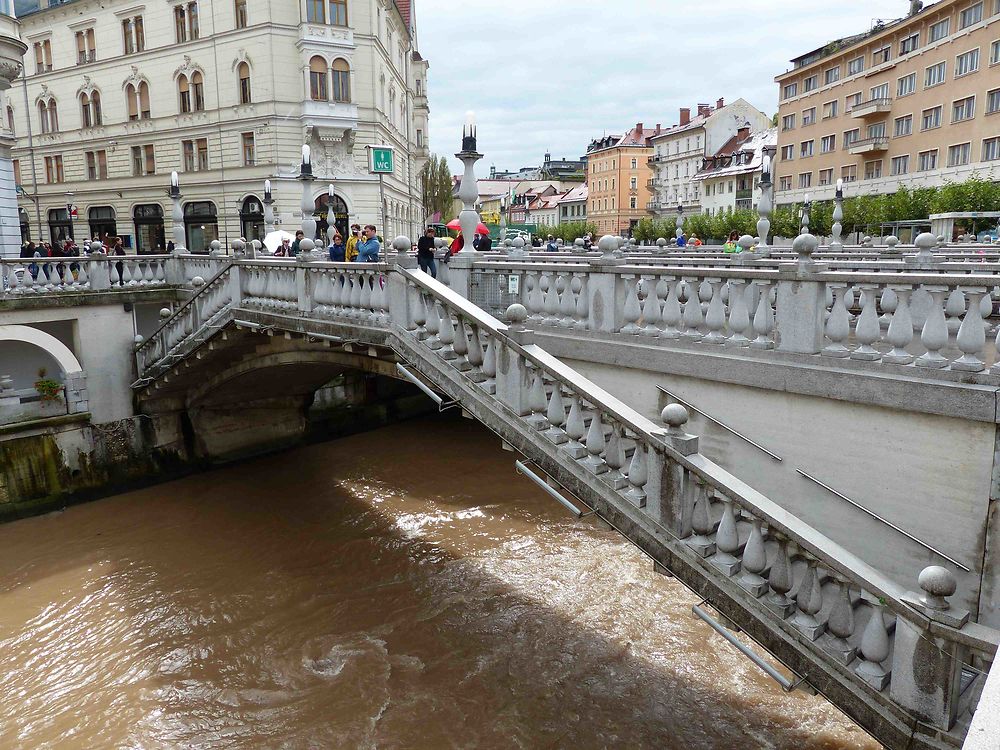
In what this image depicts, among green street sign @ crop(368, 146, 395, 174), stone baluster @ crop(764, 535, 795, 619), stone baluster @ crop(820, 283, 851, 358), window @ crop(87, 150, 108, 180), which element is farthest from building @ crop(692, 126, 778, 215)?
stone baluster @ crop(764, 535, 795, 619)

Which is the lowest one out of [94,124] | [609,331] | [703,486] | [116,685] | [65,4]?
[116,685]

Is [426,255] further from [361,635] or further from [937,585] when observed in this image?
[937,585]

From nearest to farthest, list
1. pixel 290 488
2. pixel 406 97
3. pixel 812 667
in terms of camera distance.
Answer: pixel 812 667 → pixel 290 488 → pixel 406 97

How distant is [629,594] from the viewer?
40.0 ft

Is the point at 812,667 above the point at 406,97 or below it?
below

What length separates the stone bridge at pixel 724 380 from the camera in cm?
522

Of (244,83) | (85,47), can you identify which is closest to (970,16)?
(244,83)

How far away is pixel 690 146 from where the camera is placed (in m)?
78.8

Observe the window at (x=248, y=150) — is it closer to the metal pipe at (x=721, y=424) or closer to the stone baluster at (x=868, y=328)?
the metal pipe at (x=721, y=424)

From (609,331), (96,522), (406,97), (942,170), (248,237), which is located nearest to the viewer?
(609,331)

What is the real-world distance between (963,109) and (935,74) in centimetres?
366

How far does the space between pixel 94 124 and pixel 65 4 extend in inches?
253

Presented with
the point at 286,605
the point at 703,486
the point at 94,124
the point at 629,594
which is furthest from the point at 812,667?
the point at 94,124

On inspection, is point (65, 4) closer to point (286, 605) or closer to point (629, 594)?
point (286, 605)
